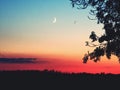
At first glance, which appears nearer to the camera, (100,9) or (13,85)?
(13,85)

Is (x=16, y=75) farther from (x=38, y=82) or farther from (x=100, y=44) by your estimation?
(x=100, y=44)

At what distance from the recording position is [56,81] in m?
25.8

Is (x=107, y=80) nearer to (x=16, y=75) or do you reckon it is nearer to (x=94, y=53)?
(x=94, y=53)

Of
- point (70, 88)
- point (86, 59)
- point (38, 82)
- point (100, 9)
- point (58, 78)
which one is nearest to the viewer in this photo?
point (70, 88)

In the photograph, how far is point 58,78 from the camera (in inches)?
1065

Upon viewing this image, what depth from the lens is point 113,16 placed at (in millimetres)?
29047

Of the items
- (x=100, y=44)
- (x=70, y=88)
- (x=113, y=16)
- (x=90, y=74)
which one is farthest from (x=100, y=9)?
(x=70, y=88)

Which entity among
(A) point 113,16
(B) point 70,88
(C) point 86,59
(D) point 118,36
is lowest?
(B) point 70,88

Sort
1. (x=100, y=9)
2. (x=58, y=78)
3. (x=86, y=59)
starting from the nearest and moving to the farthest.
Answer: (x=58, y=78)
(x=100, y=9)
(x=86, y=59)

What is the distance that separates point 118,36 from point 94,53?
10.4ft

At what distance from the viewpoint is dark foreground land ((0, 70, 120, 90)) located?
77.5 feet

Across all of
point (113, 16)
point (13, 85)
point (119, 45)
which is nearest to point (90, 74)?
point (119, 45)

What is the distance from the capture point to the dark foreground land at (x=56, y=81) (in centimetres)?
2362

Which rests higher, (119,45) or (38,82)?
(119,45)
